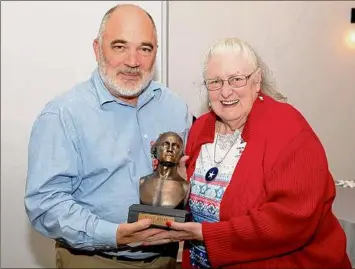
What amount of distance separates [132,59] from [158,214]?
1.71ft

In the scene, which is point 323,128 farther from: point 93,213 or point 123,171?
point 93,213

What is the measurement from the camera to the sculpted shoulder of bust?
138 centimetres

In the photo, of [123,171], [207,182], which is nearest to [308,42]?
[207,182]

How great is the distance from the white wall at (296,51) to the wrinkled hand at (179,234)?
479 millimetres

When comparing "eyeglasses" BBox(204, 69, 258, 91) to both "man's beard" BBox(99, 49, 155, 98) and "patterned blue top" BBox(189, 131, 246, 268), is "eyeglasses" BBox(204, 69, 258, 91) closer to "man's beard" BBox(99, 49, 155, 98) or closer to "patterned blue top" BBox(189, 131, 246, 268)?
"patterned blue top" BBox(189, 131, 246, 268)

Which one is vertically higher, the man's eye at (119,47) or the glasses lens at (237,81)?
the man's eye at (119,47)

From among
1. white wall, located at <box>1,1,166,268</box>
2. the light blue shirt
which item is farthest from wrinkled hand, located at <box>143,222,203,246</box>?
white wall, located at <box>1,1,166,268</box>

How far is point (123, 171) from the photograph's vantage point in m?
1.53

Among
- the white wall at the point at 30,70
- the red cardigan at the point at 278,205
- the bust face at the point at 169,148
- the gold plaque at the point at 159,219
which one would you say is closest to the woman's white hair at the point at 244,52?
the red cardigan at the point at 278,205

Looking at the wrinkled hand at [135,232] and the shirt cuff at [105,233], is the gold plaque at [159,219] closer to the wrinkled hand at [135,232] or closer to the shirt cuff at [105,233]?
the wrinkled hand at [135,232]

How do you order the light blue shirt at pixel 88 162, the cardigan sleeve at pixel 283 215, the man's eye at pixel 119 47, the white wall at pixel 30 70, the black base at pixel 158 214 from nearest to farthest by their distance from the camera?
the cardigan sleeve at pixel 283 215 → the black base at pixel 158 214 → the light blue shirt at pixel 88 162 → the man's eye at pixel 119 47 → the white wall at pixel 30 70

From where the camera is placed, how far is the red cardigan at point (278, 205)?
121 cm

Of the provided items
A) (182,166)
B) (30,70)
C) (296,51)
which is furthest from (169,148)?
(30,70)

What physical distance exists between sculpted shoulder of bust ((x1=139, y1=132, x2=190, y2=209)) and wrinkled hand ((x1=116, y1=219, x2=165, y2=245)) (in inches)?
3.4
